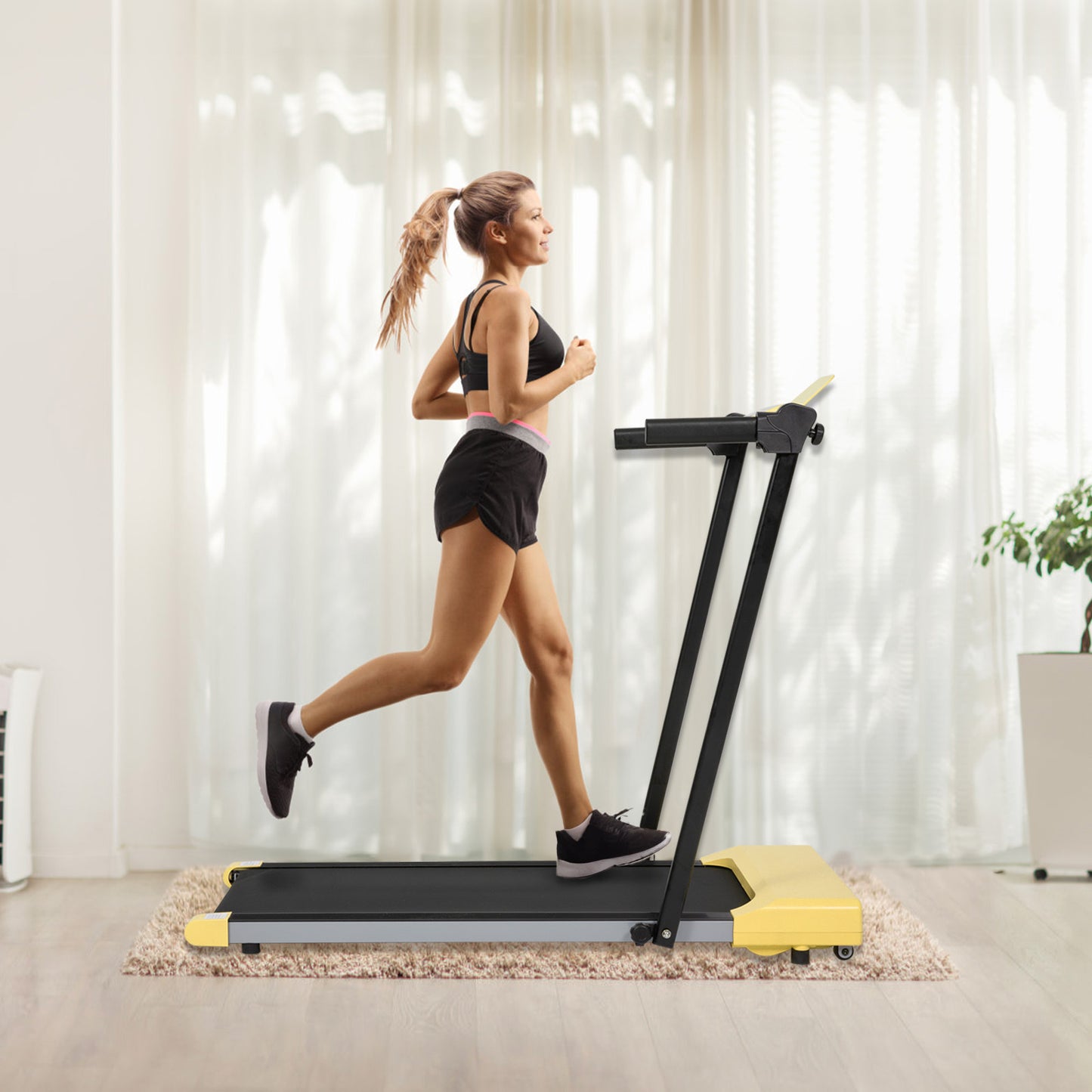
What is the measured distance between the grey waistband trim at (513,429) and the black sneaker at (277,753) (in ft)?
2.44

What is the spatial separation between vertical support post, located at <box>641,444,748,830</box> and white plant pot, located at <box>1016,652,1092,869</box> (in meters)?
0.98

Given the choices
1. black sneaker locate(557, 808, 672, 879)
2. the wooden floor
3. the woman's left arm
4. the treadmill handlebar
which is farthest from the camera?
the woman's left arm

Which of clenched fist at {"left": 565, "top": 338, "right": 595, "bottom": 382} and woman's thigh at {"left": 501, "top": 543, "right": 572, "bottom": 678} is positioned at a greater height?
clenched fist at {"left": 565, "top": 338, "right": 595, "bottom": 382}

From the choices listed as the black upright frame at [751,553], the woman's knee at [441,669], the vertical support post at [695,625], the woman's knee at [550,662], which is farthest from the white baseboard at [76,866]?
the black upright frame at [751,553]

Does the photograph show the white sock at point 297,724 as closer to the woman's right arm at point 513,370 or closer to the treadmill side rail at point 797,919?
the woman's right arm at point 513,370

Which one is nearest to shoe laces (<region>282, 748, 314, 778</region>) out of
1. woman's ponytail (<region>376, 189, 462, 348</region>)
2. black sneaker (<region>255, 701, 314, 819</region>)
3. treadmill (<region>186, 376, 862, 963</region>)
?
black sneaker (<region>255, 701, 314, 819</region>)

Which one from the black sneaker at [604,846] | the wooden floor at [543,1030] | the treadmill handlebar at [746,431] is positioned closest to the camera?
the wooden floor at [543,1030]

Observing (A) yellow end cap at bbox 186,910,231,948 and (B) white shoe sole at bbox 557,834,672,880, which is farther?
(B) white shoe sole at bbox 557,834,672,880

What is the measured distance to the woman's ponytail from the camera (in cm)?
239

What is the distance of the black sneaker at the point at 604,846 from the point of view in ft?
7.84

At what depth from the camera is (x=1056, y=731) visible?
276 cm

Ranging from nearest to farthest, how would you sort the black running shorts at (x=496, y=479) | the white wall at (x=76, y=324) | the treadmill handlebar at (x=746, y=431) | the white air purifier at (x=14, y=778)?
the treadmill handlebar at (x=746, y=431)
the black running shorts at (x=496, y=479)
the white air purifier at (x=14, y=778)
the white wall at (x=76, y=324)

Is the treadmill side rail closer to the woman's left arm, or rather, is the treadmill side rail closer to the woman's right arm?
the woman's right arm

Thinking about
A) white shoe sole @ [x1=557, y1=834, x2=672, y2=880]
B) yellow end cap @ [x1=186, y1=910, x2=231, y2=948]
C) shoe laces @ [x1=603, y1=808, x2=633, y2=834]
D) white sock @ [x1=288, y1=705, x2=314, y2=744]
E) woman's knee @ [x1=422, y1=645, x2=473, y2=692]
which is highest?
woman's knee @ [x1=422, y1=645, x2=473, y2=692]
